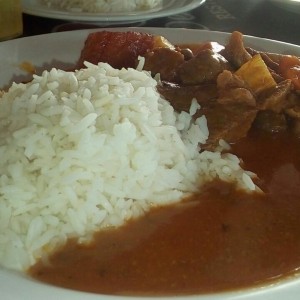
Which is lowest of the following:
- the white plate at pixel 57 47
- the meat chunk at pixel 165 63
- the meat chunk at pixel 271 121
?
the white plate at pixel 57 47

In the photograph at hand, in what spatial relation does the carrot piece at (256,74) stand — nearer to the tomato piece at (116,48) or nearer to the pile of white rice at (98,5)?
the tomato piece at (116,48)

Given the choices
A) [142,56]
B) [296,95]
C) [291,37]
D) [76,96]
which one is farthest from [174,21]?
[76,96]

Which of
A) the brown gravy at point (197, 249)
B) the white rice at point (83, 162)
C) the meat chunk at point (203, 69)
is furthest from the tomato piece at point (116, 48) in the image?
the brown gravy at point (197, 249)

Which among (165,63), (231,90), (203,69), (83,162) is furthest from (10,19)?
(83,162)

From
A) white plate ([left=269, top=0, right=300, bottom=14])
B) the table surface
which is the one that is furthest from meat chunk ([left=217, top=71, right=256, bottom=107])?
white plate ([left=269, top=0, right=300, bottom=14])

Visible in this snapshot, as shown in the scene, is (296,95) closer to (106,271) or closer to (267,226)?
(267,226)

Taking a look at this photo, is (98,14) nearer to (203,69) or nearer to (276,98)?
(203,69)
